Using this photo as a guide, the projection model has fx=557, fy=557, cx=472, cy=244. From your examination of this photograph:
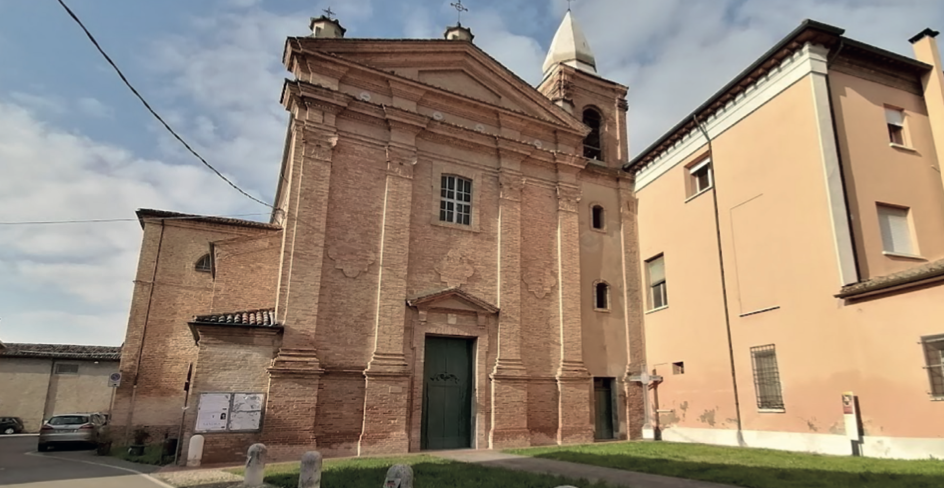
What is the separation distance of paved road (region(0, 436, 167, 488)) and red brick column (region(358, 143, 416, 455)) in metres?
4.66

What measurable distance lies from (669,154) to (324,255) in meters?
10.7

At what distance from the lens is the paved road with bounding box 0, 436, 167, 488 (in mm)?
9078

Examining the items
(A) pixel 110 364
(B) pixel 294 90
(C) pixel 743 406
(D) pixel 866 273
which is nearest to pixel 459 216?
(B) pixel 294 90

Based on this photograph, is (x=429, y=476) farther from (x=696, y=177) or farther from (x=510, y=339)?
(x=696, y=177)

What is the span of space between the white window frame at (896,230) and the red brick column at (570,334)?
7434 millimetres

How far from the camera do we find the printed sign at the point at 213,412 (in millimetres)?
11305

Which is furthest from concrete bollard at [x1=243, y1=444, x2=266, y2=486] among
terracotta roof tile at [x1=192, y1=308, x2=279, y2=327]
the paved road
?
terracotta roof tile at [x1=192, y1=308, x2=279, y2=327]

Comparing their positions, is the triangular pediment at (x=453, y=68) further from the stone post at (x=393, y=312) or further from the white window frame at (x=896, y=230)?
the white window frame at (x=896, y=230)

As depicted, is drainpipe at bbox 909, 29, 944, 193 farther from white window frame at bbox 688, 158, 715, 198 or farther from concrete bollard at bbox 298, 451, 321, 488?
concrete bollard at bbox 298, 451, 321, 488

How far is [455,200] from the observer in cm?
1588

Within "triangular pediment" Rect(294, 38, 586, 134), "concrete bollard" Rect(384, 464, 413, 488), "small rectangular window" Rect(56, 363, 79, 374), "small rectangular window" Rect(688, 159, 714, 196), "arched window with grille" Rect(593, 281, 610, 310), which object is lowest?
"concrete bollard" Rect(384, 464, 413, 488)

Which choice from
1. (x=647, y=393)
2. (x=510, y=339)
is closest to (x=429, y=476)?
(x=510, y=339)

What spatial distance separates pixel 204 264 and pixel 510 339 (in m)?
10.9

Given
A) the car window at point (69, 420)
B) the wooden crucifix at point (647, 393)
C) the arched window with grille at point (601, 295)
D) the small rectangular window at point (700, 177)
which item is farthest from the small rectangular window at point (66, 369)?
the small rectangular window at point (700, 177)
